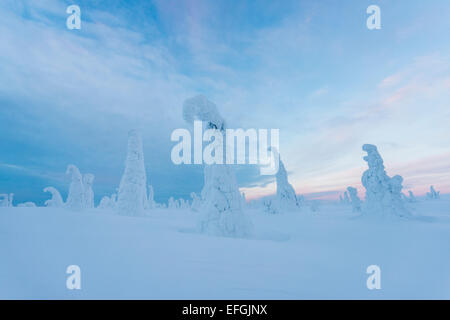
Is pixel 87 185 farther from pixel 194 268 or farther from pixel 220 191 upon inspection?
pixel 194 268

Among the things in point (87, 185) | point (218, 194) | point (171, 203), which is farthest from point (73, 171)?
point (171, 203)

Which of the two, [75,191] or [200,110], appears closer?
[200,110]

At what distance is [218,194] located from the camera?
11016 millimetres

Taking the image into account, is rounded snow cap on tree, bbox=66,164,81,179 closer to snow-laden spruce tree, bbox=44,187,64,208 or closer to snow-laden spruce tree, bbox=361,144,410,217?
snow-laden spruce tree, bbox=44,187,64,208

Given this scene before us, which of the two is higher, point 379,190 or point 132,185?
point 132,185

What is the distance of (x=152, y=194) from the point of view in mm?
57281

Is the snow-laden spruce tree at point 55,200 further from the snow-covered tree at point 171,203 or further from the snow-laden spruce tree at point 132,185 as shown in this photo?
the snow-covered tree at point 171,203

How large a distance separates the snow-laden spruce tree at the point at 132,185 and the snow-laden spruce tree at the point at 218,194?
11.0 meters

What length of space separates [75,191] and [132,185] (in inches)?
267

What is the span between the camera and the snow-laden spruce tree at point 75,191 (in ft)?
66.6

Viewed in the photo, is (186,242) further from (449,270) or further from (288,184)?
(288,184)
